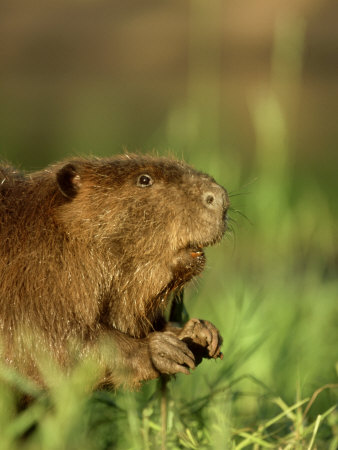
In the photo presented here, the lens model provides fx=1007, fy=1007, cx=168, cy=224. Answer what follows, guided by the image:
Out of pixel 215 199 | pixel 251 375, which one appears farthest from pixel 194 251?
pixel 251 375

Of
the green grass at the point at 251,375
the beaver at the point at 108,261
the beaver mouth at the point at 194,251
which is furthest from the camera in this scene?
the beaver mouth at the point at 194,251

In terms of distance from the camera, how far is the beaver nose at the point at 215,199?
337 cm

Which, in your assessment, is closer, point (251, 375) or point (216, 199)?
point (216, 199)

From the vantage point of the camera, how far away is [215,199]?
11.1ft

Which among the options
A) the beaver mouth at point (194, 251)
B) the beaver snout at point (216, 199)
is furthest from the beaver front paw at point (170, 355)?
the beaver snout at point (216, 199)

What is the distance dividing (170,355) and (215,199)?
54cm

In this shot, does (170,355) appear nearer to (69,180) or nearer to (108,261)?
(108,261)

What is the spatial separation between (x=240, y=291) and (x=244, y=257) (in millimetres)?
1135

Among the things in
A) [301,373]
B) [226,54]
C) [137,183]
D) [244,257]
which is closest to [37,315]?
[137,183]

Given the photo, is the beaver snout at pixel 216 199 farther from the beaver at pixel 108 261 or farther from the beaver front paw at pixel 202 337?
the beaver front paw at pixel 202 337

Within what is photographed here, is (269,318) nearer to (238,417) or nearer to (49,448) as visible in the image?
(238,417)

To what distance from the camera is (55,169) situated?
364cm

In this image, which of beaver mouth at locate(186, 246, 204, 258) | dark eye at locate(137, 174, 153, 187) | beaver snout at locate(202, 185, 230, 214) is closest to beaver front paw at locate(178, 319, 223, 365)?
beaver mouth at locate(186, 246, 204, 258)

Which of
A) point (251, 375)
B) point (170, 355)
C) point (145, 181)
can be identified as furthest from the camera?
point (251, 375)
